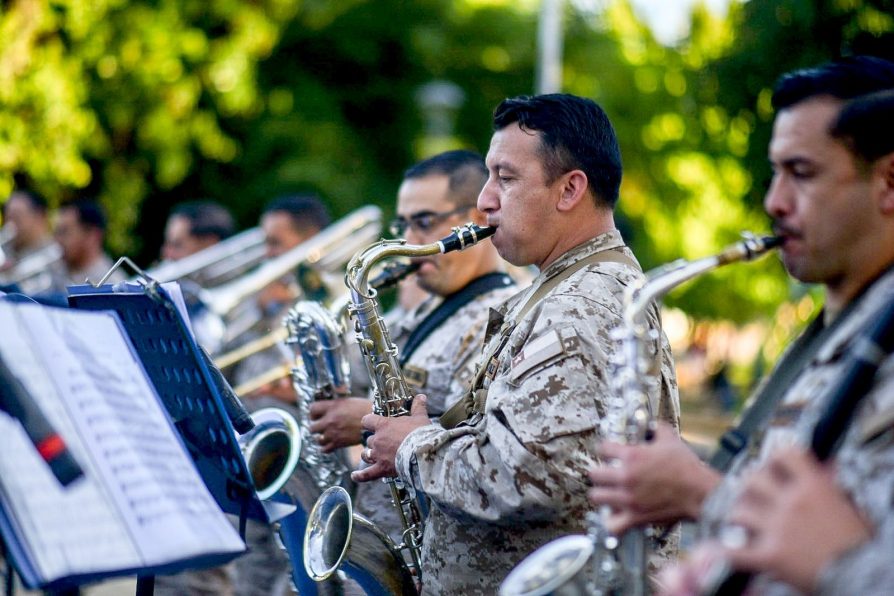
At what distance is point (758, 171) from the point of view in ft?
19.8

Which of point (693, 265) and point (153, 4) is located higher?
point (153, 4)

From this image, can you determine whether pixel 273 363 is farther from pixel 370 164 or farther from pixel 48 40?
pixel 370 164

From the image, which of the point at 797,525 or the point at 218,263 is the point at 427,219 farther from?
the point at 218,263

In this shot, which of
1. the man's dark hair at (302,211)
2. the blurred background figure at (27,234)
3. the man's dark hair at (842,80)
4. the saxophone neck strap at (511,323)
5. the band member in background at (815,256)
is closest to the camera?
the band member in background at (815,256)

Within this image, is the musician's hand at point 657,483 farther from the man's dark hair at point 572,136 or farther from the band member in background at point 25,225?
the band member in background at point 25,225

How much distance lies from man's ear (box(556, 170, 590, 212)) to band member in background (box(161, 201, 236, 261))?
5208 mm

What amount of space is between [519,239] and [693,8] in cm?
1087

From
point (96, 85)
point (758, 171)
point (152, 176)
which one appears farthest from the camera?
point (152, 176)

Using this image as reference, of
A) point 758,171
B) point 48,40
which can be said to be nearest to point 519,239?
point 758,171

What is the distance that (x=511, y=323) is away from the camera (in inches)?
134

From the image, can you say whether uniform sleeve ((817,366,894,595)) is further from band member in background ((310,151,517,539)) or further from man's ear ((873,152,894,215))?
band member in background ((310,151,517,539))

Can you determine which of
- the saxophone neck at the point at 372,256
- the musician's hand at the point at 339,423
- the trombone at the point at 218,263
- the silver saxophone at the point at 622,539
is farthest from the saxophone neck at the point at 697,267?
the trombone at the point at 218,263

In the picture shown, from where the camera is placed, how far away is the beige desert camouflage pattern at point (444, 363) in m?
4.39

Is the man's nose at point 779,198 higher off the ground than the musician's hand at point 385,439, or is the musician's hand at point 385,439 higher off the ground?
the man's nose at point 779,198
